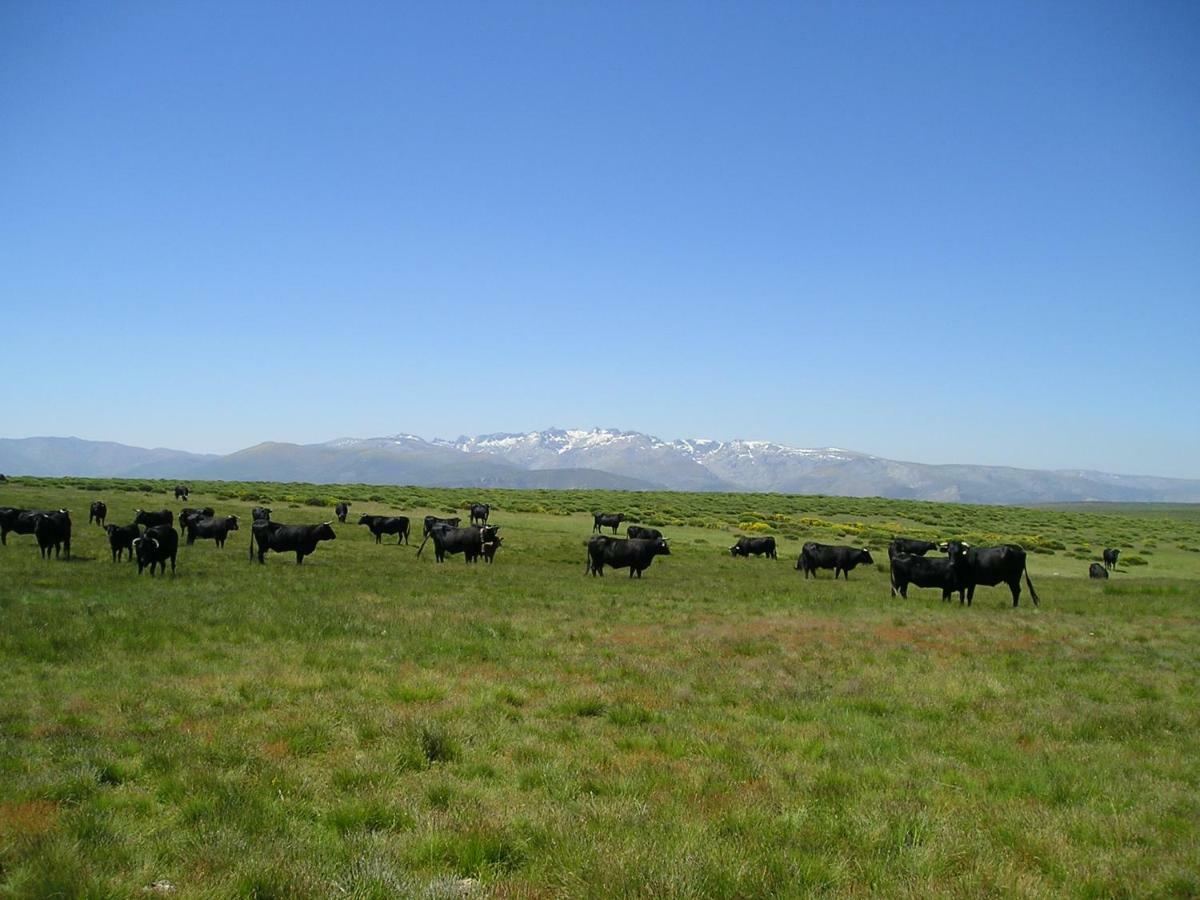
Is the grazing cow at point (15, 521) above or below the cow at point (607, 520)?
above

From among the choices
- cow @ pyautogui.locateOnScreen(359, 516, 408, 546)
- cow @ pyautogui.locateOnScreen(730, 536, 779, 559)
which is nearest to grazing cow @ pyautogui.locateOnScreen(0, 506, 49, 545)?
cow @ pyautogui.locateOnScreen(359, 516, 408, 546)

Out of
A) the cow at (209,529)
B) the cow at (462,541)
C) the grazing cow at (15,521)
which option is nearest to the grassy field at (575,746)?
the grazing cow at (15,521)

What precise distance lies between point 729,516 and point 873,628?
50707 mm

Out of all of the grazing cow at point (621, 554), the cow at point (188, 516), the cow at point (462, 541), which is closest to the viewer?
the grazing cow at point (621, 554)

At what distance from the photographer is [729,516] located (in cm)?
6938

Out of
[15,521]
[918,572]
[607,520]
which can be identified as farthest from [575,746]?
[607,520]

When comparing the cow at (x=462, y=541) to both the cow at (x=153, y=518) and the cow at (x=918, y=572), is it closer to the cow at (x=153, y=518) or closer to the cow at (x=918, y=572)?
the cow at (x=153, y=518)

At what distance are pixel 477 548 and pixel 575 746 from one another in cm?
2485

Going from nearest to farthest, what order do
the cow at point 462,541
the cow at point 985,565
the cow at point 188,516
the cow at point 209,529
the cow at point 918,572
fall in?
1. the cow at point 985,565
2. the cow at point 918,572
3. the cow at point 209,529
4. the cow at point 462,541
5. the cow at point 188,516

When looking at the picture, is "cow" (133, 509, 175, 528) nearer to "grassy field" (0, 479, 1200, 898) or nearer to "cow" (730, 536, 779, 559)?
"grassy field" (0, 479, 1200, 898)

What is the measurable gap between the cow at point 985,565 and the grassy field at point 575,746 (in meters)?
3.64

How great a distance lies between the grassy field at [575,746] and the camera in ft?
19.5

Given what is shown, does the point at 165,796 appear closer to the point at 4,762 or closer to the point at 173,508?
the point at 4,762

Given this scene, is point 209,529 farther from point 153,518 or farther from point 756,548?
point 756,548
